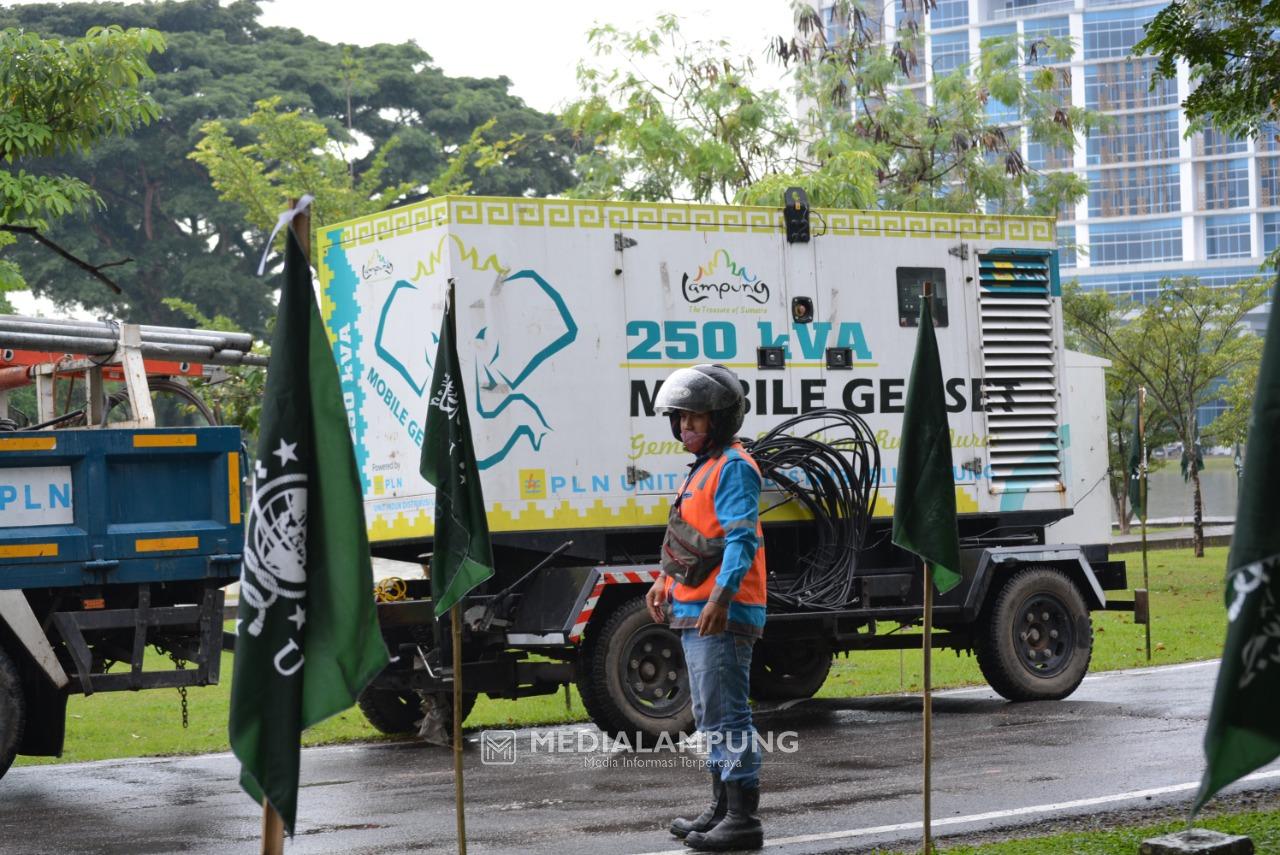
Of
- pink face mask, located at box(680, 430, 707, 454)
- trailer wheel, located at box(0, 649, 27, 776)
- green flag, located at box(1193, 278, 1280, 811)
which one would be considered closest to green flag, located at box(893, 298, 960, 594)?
pink face mask, located at box(680, 430, 707, 454)

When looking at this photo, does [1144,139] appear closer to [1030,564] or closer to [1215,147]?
[1215,147]

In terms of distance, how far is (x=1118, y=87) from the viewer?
105500 mm

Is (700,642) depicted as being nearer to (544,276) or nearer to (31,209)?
(544,276)

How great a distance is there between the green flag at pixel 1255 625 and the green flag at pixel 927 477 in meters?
3.02

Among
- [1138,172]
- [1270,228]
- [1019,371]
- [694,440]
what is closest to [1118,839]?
[694,440]

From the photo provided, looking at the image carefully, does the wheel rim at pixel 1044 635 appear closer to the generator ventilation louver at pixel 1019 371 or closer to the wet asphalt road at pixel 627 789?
the wet asphalt road at pixel 627 789

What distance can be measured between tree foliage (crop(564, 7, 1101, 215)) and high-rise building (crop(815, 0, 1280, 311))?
80180mm

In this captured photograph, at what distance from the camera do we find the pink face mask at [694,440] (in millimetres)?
7641

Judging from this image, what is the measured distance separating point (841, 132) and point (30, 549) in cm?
1593

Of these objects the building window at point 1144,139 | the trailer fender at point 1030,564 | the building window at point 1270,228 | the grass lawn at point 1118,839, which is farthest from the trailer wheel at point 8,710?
the building window at point 1270,228

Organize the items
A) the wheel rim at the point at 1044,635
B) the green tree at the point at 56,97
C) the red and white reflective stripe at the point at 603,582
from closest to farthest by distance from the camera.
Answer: the red and white reflective stripe at the point at 603,582 → the green tree at the point at 56,97 → the wheel rim at the point at 1044,635

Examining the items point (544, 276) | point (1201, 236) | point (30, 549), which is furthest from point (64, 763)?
point (1201, 236)

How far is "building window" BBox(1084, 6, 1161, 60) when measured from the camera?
10238 centimetres

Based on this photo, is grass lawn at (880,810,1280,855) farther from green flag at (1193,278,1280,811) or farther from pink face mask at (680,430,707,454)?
green flag at (1193,278,1280,811)
